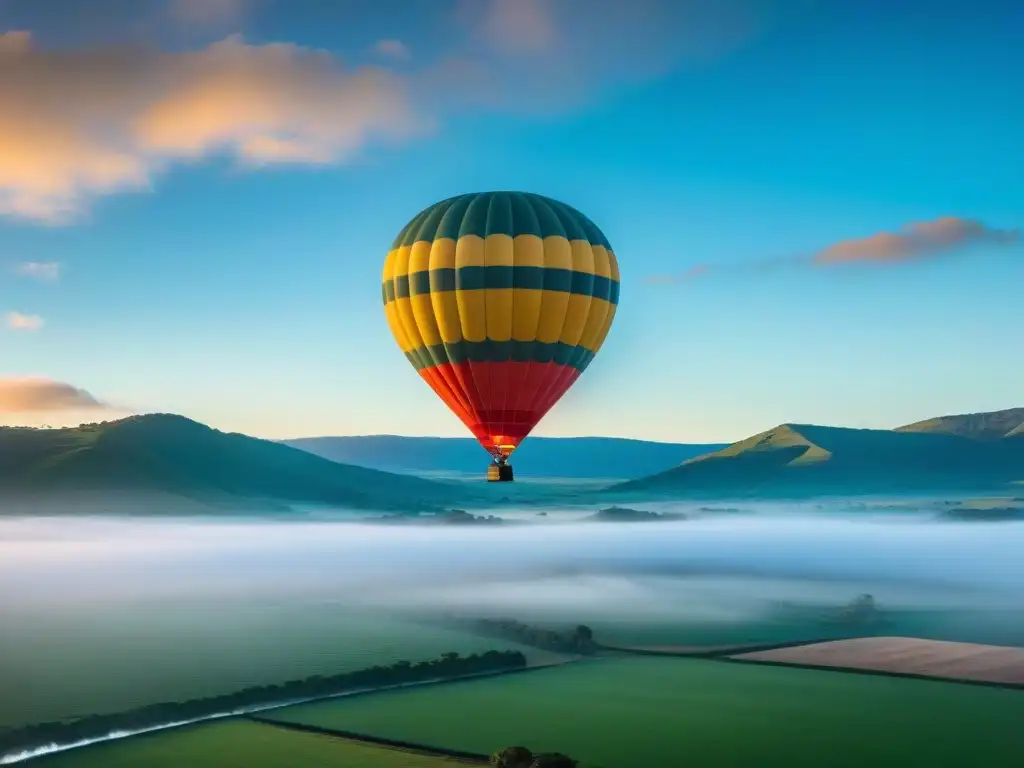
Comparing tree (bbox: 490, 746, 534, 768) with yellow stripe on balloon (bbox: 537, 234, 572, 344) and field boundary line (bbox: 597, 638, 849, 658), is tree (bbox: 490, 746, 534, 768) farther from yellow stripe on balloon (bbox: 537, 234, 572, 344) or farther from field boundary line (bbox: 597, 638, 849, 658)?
field boundary line (bbox: 597, 638, 849, 658)

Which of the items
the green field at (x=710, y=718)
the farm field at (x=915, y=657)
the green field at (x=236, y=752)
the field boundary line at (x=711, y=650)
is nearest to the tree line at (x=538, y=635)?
the field boundary line at (x=711, y=650)

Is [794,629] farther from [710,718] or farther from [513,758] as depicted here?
[513,758]

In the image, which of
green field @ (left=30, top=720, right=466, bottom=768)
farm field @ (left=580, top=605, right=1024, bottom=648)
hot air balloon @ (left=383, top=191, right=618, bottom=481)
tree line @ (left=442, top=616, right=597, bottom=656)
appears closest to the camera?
green field @ (left=30, top=720, right=466, bottom=768)

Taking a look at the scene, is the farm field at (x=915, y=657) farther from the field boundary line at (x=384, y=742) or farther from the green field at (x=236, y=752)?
the green field at (x=236, y=752)

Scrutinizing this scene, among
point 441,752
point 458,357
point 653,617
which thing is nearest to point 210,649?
point 653,617

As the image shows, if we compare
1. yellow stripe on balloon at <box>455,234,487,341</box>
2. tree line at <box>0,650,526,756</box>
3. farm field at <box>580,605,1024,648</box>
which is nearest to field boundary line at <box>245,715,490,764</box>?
tree line at <box>0,650,526,756</box>
